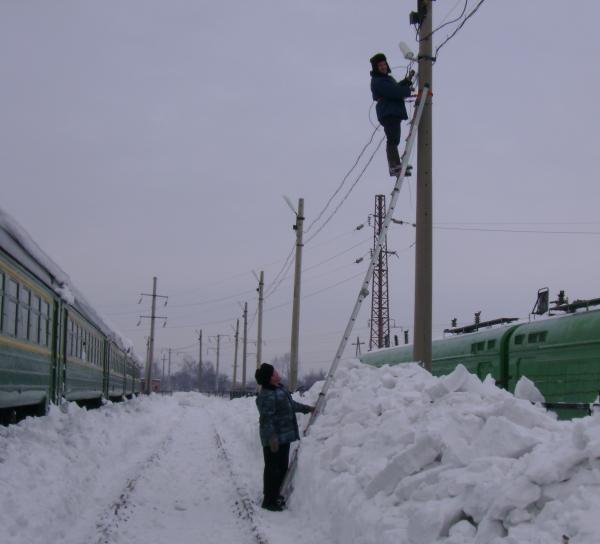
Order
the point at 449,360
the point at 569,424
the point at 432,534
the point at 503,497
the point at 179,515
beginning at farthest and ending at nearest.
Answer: the point at 449,360
the point at 179,515
the point at 569,424
the point at 432,534
the point at 503,497

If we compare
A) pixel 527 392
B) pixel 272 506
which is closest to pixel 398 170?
pixel 527 392

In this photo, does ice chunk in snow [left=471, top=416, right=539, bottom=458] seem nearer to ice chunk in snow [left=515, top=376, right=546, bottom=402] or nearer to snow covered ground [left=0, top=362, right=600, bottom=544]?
snow covered ground [left=0, top=362, right=600, bottom=544]

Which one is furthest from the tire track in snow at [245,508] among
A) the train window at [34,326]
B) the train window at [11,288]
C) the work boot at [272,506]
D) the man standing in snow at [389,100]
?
the man standing in snow at [389,100]

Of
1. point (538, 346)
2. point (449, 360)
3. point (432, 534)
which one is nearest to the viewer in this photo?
point (432, 534)

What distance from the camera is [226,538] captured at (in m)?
6.40

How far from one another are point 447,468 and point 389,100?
606 cm

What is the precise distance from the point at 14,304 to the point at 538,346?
28.5ft

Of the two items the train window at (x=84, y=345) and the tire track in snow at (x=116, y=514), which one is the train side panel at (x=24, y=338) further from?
the train window at (x=84, y=345)

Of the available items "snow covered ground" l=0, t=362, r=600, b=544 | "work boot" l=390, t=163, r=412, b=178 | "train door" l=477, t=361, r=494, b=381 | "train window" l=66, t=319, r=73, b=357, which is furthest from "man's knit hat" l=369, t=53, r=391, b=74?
"train window" l=66, t=319, r=73, b=357

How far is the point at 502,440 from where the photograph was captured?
15.4ft

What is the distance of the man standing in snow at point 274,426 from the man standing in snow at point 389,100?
3779 millimetres

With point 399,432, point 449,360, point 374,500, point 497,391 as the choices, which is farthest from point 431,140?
point 449,360

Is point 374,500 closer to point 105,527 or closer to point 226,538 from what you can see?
point 226,538

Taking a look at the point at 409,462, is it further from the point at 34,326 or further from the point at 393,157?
the point at 34,326
